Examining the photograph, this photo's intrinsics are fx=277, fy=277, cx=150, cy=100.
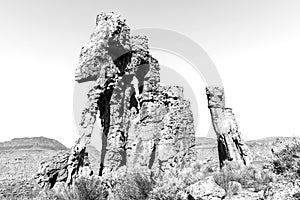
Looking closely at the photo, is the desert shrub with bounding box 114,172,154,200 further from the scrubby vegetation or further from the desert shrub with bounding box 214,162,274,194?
the desert shrub with bounding box 214,162,274,194

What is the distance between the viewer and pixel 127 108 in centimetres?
2023

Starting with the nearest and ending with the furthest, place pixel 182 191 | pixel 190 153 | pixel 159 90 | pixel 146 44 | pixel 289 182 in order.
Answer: pixel 289 182, pixel 182 191, pixel 190 153, pixel 159 90, pixel 146 44

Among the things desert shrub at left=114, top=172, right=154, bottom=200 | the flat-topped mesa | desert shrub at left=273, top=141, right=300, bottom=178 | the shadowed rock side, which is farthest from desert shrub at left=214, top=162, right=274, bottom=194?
the flat-topped mesa

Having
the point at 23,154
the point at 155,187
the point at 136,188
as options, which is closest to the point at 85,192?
the point at 136,188

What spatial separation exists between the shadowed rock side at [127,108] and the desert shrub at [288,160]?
30.7 ft

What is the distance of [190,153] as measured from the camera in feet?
56.7

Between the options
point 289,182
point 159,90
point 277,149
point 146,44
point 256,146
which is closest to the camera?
point 289,182

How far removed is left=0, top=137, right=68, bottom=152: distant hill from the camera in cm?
8635

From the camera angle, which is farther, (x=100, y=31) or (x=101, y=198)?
(x=100, y=31)

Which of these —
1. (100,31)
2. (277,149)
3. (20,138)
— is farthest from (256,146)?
(20,138)

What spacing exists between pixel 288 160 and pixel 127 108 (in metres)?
14.2

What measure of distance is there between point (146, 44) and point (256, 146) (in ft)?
137

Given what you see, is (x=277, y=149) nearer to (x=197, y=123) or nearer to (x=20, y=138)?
(x=197, y=123)

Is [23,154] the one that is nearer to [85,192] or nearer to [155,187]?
[85,192]
